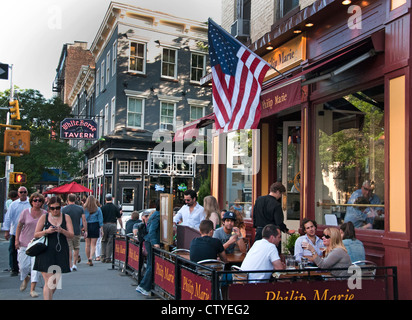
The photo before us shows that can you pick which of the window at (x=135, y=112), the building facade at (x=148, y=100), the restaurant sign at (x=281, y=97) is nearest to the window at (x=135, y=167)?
the building facade at (x=148, y=100)

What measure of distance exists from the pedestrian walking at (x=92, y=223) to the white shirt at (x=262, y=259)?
27.0ft

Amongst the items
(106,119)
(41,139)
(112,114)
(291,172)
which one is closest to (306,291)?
(291,172)

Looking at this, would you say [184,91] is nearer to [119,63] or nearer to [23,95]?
[119,63]

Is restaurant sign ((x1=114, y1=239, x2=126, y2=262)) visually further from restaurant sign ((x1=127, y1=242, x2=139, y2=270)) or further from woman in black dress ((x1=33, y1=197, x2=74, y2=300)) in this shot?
woman in black dress ((x1=33, y1=197, x2=74, y2=300))

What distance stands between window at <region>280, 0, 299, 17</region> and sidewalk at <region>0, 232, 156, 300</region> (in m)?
7.13

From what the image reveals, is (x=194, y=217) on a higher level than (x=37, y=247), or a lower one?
higher

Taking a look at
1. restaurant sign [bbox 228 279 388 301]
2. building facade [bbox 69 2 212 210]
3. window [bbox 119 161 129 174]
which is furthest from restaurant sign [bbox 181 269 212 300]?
window [bbox 119 161 129 174]

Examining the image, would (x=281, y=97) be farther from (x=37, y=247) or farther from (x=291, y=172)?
(x=37, y=247)

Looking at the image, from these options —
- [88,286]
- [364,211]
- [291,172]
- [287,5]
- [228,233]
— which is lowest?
[88,286]

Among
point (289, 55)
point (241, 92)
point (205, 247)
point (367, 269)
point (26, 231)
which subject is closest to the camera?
point (367, 269)

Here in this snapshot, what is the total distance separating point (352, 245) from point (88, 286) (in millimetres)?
5303

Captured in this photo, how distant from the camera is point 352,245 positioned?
744cm

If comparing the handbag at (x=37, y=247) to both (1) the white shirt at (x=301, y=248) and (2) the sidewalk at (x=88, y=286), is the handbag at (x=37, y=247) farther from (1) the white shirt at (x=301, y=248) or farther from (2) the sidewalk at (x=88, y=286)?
(1) the white shirt at (x=301, y=248)
